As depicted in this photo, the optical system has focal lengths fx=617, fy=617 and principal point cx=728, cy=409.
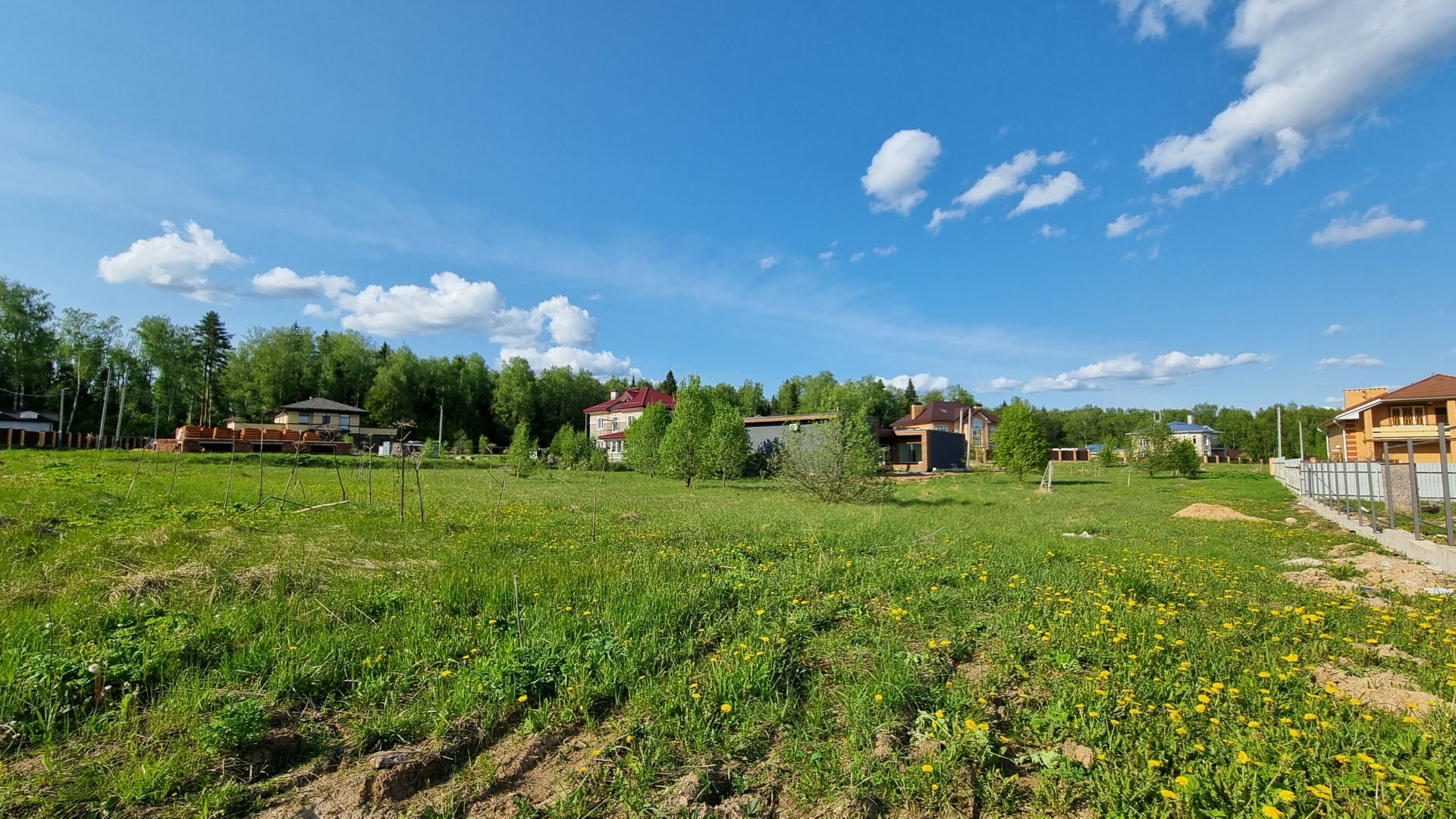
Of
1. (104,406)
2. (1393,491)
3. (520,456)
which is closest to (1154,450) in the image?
(1393,491)

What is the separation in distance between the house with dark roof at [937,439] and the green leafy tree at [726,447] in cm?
2058

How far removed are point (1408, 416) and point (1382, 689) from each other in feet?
139

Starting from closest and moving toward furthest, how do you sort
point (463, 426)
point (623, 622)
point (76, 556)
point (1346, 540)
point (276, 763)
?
point (276, 763)
point (623, 622)
point (76, 556)
point (1346, 540)
point (463, 426)

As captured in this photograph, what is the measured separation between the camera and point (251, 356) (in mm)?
60188

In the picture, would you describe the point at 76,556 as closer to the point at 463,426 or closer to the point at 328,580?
the point at 328,580

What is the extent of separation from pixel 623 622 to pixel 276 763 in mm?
2430

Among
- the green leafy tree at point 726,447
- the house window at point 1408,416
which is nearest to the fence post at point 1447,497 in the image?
the green leafy tree at point 726,447

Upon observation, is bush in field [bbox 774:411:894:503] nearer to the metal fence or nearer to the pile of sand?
the pile of sand

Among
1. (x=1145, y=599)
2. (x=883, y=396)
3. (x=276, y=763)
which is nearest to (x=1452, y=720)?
(x=1145, y=599)

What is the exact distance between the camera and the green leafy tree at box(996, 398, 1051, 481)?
119 feet

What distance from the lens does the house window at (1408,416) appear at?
3216 cm

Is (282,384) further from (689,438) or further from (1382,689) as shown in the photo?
(1382,689)

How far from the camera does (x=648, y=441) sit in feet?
132

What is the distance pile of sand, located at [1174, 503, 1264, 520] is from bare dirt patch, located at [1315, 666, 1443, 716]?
14.0 metres
